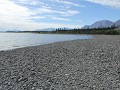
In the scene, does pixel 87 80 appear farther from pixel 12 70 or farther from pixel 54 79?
pixel 12 70

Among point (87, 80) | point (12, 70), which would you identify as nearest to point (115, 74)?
point (87, 80)

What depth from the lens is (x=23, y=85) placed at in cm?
1347

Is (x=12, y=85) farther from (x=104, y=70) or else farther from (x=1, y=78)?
(x=104, y=70)

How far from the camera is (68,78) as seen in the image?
15.2 m

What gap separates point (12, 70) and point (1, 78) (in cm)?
244

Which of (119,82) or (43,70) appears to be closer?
(119,82)

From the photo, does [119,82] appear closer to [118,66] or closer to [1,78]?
[118,66]

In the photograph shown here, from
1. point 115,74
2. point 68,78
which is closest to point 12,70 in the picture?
point 68,78

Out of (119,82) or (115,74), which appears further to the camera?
(115,74)

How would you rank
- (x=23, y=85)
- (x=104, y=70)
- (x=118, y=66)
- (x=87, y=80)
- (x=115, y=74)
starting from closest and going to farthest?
(x=23, y=85), (x=87, y=80), (x=115, y=74), (x=104, y=70), (x=118, y=66)

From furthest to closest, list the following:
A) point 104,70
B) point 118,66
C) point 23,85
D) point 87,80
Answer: point 118,66, point 104,70, point 87,80, point 23,85

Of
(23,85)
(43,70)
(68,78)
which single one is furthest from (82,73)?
(23,85)

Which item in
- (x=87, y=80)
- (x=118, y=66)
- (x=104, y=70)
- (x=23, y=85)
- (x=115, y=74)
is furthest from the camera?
(x=118, y=66)

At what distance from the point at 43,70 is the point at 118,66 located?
20.0ft
